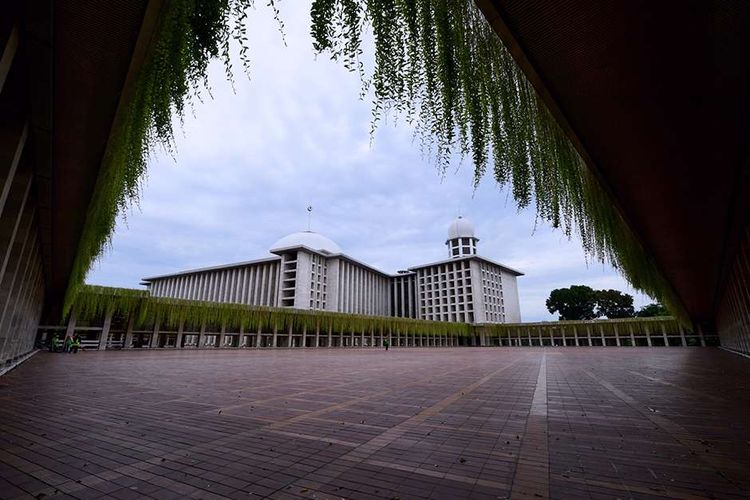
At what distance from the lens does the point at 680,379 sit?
9.09 metres

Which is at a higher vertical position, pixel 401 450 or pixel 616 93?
pixel 616 93

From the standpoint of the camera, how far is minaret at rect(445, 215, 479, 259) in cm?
9704

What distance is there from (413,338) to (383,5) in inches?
2492

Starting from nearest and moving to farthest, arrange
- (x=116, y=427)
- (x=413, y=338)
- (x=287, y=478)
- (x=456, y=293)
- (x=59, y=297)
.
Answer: (x=287, y=478) → (x=116, y=427) → (x=59, y=297) → (x=413, y=338) → (x=456, y=293)

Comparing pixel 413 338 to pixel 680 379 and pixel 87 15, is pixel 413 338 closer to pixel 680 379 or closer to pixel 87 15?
pixel 680 379

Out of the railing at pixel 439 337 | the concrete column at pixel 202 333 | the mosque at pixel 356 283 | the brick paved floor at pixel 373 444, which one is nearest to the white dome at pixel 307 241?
the mosque at pixel 356 283

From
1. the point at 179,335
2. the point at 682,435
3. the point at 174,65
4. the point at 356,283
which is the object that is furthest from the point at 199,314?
the point at 356,283

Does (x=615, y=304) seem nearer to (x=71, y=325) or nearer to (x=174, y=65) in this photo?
(x=71, y=325)

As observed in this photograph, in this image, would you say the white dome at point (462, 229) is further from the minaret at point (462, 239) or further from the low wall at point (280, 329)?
the low wall at point (280, 329)

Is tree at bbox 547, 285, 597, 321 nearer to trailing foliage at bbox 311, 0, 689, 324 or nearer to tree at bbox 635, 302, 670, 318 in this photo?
tree at bbox 635, 302, 670, 318

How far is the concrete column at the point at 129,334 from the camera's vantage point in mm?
27125

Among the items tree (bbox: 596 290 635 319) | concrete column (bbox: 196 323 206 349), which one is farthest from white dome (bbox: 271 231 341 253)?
tree (bbox: 596 290 635 319)

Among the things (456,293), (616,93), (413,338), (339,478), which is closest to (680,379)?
(616,93)

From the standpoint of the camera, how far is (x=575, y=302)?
269 feet
